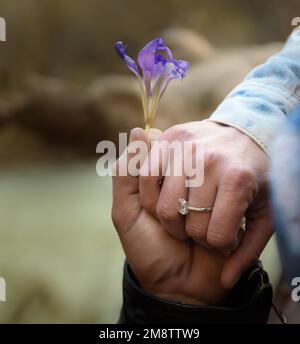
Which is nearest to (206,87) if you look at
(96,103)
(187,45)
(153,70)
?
(187,45)

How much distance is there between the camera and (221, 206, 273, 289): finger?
55cm

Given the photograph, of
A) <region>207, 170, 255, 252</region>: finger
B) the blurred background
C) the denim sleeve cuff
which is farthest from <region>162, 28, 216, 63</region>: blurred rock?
<region>207, 170, 255, 252</region>: finger

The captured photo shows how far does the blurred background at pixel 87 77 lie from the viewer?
185cm

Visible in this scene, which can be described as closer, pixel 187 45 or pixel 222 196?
pixel 222 196

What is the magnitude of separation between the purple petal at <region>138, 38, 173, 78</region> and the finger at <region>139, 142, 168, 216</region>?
83mm

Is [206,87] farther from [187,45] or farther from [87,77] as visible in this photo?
[87,77]

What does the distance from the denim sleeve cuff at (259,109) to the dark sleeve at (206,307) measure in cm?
14

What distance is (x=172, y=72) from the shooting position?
57 centimetres

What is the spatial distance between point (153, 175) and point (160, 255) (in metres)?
0.08

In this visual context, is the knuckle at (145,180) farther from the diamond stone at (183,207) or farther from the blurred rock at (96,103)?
the blurred rock at (96,103)

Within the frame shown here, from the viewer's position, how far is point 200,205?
52cm

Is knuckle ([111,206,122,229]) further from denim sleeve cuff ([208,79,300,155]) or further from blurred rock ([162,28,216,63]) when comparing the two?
blurred rock ([162,28,216,63])
